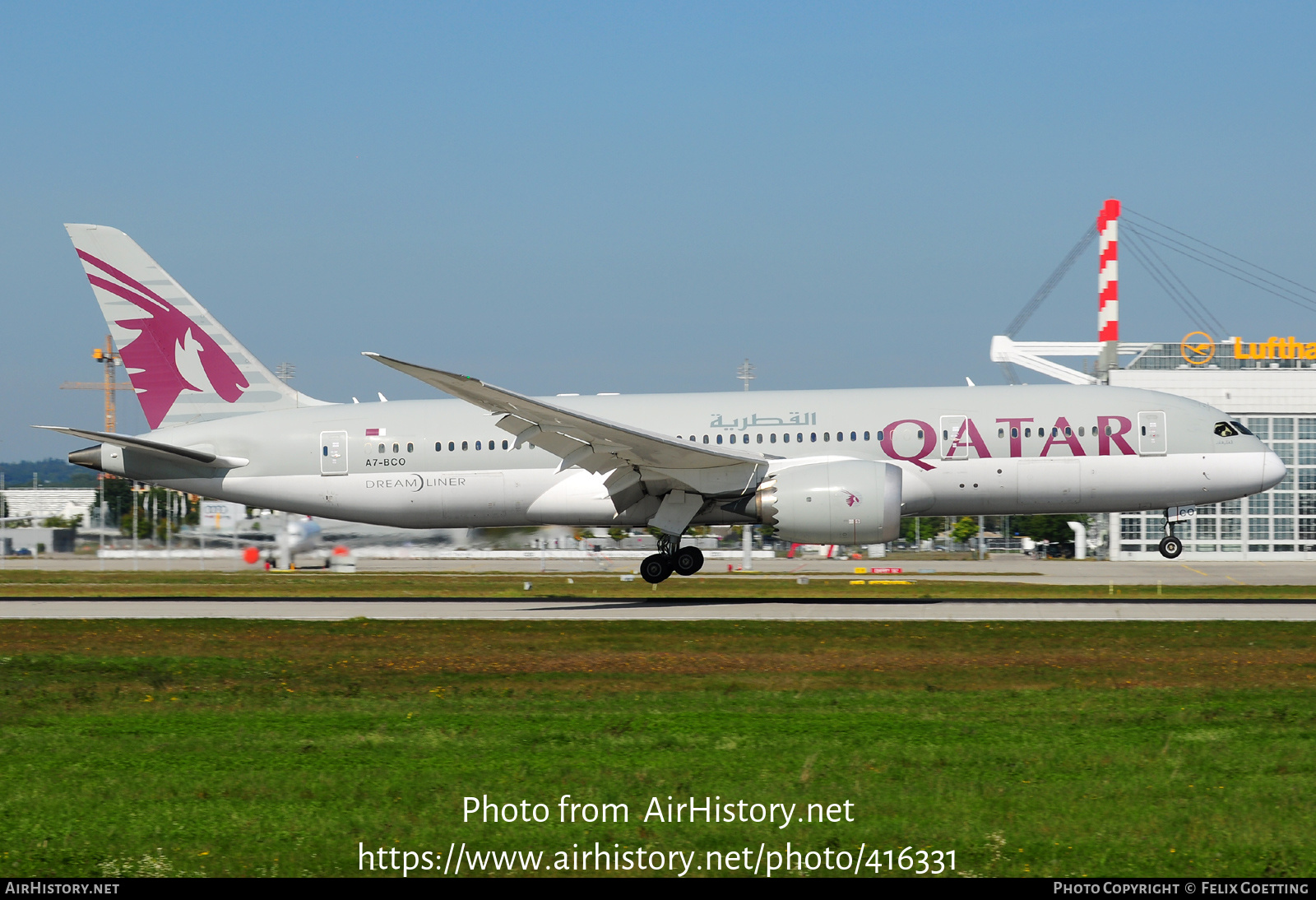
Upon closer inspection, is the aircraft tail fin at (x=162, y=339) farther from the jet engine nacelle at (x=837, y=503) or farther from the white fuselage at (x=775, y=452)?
the jet engine nacelle at (x=837, y=503)

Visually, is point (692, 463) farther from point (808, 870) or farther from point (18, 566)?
point (18, 566)

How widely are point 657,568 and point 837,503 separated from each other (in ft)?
17.5

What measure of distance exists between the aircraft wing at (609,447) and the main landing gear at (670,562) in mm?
2424

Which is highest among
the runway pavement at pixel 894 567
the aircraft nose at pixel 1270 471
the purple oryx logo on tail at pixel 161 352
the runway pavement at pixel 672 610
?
the purple oryx logo on tail at pixel 161 352

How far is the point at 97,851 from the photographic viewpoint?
7.98m

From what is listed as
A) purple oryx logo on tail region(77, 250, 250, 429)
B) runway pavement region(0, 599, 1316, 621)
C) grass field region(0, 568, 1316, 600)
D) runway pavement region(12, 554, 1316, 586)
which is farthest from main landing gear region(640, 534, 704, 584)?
runway pavement region(12, 554, 1316, 586)

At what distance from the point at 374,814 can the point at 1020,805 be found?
4718 mm

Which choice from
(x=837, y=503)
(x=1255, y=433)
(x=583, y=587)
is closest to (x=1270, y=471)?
(x=837, y=503)

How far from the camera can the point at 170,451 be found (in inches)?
1126

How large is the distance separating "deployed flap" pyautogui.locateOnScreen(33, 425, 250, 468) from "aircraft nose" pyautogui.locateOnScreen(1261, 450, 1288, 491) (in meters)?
24.0

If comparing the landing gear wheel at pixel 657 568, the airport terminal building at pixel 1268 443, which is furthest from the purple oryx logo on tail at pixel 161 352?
the airport terminal building at pixel 1268 443

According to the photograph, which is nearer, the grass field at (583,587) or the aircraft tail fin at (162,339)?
the aircraft tail fin at (162,339)

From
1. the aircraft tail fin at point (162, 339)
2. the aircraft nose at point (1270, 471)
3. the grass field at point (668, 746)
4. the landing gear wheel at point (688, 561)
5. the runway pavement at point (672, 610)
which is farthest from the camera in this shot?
the aircraft tail fin at point (162, 339)

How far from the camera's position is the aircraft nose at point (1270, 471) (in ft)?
90.5
